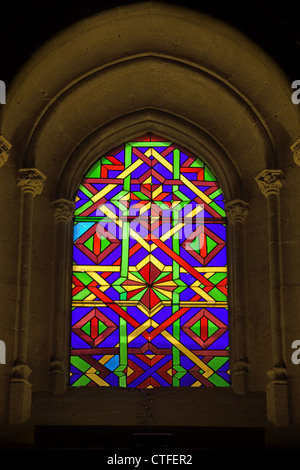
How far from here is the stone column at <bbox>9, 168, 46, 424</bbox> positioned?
42.6 ft

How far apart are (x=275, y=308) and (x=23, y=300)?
2.76 m

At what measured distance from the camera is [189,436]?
12469 mm

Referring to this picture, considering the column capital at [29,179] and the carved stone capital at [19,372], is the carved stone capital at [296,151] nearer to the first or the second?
the column capital at [29,179]

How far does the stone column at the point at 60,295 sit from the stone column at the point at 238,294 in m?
1.90

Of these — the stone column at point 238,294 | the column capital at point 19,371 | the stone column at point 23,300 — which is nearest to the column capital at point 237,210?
the stone column at point 238,294

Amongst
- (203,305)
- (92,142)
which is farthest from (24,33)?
(203,305)

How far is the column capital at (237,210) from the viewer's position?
1445cm

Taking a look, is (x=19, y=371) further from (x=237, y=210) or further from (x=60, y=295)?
(x=237, y=210)

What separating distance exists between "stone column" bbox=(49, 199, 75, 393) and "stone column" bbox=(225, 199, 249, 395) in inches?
74.9

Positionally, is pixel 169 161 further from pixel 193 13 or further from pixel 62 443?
pixel 62 443

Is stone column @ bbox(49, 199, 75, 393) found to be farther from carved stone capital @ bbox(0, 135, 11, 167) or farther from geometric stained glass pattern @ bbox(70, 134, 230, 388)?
carved stone capital @ bbox(0, 135, 11, 167)

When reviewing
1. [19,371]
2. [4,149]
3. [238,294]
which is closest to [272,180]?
[238,294]

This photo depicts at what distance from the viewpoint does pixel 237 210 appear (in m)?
14.4

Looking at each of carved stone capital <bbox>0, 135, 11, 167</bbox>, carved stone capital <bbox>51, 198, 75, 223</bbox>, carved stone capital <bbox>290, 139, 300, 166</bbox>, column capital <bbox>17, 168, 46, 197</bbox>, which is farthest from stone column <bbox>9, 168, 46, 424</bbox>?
carved stone capital <bbox>290, 139, 300, 166</bbox>
